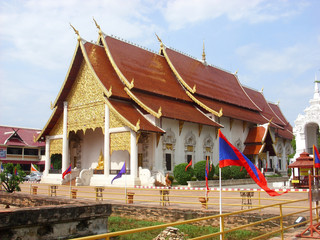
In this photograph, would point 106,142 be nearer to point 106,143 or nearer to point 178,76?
point 106,143

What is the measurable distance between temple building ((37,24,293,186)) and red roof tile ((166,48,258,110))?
108 mm

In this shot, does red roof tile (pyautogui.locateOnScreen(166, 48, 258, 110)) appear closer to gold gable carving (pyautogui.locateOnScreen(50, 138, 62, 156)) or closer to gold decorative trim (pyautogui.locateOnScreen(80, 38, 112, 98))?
gold decorative trim (pyautogui.locateOnScreen(80, 38, 112, 98))

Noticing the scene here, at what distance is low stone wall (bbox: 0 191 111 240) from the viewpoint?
17.4 ft

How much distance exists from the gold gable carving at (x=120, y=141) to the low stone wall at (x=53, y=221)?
41.2 ft

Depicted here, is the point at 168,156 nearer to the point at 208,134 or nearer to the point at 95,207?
the point at 208,134

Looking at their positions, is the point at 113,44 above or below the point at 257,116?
above

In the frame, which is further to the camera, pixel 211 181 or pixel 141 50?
pixel 141 50

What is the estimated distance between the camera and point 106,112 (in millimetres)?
20438

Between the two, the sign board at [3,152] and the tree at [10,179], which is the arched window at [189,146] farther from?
the sign board at [3,152]

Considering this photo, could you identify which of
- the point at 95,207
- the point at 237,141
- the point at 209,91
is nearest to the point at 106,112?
the point at 209,91

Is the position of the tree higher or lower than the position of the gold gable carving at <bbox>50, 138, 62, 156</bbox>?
lower

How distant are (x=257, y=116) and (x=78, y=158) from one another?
49.0ft

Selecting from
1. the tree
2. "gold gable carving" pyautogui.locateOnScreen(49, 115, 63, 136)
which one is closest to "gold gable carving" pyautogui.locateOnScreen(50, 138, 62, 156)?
"gold gable carving" pyautogui.locateOnScreen(49, 115, 63, 136)

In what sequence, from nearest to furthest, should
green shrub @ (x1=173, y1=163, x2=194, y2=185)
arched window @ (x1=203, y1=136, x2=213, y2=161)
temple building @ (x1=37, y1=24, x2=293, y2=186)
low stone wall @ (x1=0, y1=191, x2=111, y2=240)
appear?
low stone wall @ (x1=0, y1=191, x2=111, y2=240) < green shrub @ (x1=173, y1=163, x2=194, y2=185) < temple building @ (x1=37, y1=24, x2=293, y2=186) < arched window @ (x1=203, y1=136, x2=213, y2=161)
